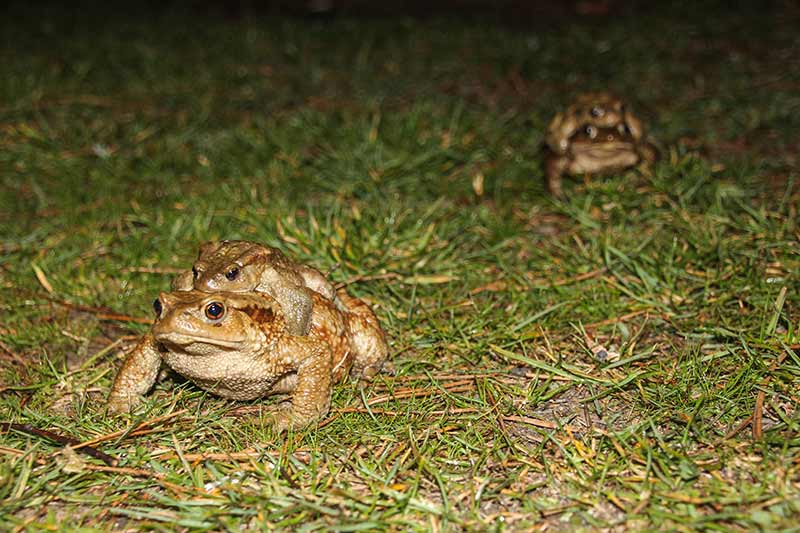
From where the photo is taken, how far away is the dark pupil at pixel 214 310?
2.70m

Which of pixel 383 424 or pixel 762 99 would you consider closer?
pixel 383 424

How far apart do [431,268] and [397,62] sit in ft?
12.5

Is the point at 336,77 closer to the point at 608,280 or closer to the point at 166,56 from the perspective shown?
the point at 166,56

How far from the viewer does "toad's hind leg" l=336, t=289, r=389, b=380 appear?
3.20 metres

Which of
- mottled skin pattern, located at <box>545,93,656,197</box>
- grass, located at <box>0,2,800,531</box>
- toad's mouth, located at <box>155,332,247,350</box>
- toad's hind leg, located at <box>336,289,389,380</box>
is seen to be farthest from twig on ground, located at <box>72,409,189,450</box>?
mottled skin pattern, located at <box>545,93,656,197</box>

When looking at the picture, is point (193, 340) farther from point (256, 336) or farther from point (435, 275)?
point (435, 275)

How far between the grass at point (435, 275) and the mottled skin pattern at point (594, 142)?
12cm

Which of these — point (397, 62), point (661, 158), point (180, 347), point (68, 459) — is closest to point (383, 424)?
point (180, 347)

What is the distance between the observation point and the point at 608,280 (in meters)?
3.77

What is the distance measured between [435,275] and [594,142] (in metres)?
1.50

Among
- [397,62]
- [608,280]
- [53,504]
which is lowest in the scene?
[53,504]

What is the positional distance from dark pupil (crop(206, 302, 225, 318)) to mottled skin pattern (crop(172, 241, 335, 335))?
0.15 m

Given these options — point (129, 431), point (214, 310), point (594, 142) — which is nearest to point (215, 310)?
point (214, 310)

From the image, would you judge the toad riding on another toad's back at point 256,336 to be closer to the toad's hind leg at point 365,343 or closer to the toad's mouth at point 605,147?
the toad's hind leg at point 365,343
